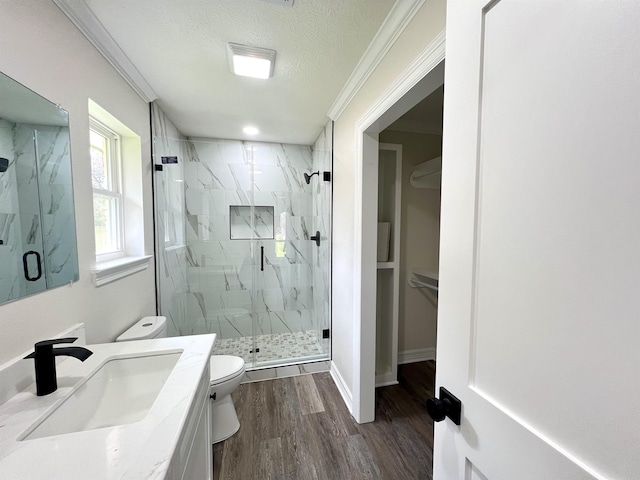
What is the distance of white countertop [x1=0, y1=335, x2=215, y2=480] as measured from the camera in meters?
0.58

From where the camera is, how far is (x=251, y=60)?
159 centimetres

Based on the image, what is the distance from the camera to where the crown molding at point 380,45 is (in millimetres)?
1176

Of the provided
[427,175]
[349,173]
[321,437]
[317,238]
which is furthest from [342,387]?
[427,175]

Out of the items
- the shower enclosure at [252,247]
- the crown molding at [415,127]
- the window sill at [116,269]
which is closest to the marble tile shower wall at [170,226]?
the shower enclosure at [252,247]

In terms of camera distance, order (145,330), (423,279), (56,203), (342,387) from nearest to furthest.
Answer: (56,203), (145,330), (342,387), (423,279)

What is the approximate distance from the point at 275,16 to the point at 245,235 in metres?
2.19

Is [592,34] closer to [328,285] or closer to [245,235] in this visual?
[328,285]

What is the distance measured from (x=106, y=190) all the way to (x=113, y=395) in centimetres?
130

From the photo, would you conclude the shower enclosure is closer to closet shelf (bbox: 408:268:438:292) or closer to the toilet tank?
the toilet tank

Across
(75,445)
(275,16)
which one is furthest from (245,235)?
(75,445)

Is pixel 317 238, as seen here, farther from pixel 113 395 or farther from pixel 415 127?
pixel 113 395

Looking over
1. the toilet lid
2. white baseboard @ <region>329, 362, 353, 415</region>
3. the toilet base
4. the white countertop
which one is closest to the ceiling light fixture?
the white countertop

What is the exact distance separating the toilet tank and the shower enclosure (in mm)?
675

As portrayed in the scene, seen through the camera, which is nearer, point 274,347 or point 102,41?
point 102,41
